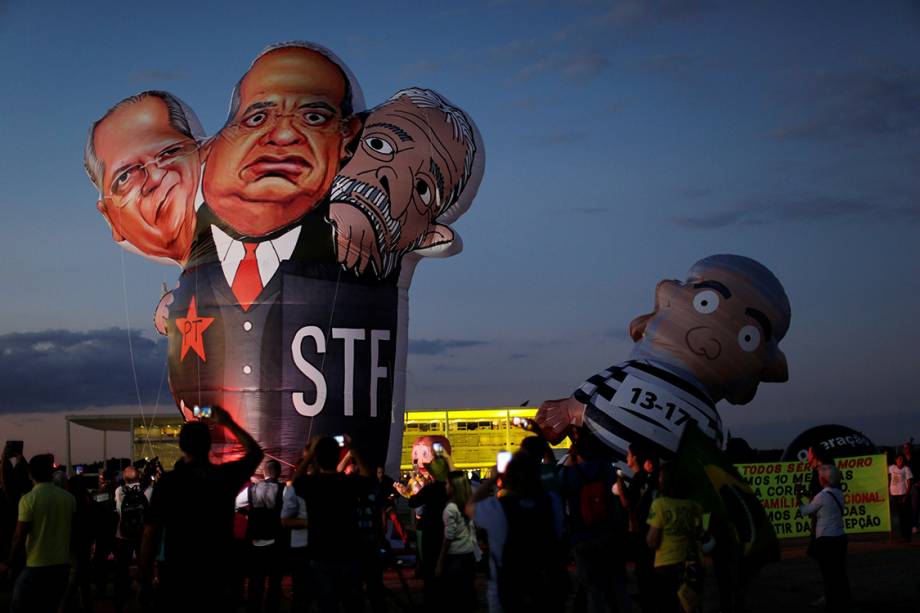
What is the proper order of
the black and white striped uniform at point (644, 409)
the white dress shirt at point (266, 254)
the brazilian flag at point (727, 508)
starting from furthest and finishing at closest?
the white dress shirt at point (266, 254) → the black and white striped uniform at point (644, 409) → the brazilian flag at point (727, 508)

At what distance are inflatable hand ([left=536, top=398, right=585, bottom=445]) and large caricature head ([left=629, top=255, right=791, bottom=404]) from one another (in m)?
1.56

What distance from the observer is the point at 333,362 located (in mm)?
16984

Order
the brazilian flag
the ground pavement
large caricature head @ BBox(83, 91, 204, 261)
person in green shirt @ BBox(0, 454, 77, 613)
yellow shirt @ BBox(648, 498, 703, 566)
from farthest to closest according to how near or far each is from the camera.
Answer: large caricature head @ BBox(83, 91, 204, 261)
the ground pavement
the brazilian flag
yellow shirt @ BBox(648, 498, 703, 566)
person in green shirt @ BBox(0, 454, 77, 613)

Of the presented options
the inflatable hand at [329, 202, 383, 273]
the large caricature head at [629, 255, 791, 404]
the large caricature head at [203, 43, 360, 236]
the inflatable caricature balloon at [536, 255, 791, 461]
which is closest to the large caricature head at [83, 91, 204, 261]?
the large caricature head at [203, 43, 360, 236]

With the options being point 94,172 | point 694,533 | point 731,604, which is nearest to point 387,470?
point 94,172

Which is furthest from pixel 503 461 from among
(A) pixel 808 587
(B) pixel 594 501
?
(A) pixel 808 587

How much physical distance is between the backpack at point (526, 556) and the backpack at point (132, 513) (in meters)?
7.43

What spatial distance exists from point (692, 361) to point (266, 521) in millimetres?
9304

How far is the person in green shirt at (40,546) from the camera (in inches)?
305

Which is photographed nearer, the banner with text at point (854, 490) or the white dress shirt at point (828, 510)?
the white dress shirt at point (828, 510)

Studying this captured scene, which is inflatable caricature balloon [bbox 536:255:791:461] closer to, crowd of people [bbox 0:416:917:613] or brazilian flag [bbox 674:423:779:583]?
crowd of people [bbox 0:416:917:613]

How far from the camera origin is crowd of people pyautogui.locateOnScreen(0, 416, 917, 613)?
18.9ft

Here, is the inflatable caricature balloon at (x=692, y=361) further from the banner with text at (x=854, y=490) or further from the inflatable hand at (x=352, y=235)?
the inflatable hand at (x=352, y=235)

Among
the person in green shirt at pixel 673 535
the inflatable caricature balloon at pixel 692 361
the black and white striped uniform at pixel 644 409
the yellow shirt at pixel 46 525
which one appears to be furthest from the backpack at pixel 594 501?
the inflatable caricature balloon at pixel 692 361
